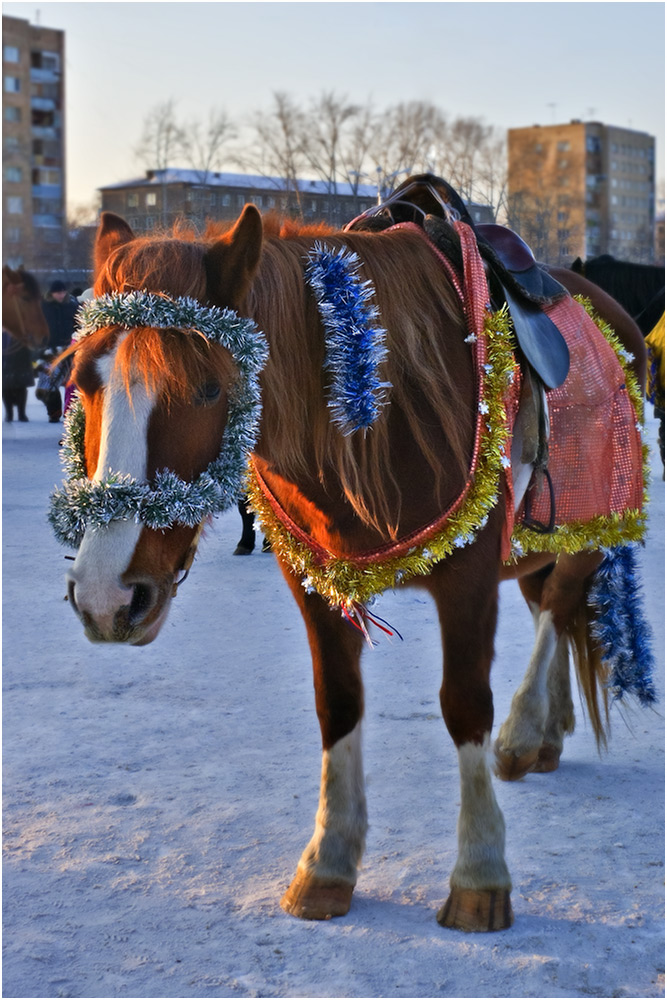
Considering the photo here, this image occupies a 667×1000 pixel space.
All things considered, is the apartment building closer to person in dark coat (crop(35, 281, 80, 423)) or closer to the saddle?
the saddle

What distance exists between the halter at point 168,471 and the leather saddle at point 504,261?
0.92m

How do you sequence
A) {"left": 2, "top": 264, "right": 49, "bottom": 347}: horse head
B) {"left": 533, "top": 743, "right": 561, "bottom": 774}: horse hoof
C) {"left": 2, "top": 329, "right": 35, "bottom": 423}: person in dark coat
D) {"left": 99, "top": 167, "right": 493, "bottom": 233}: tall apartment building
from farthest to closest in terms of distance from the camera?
{"left": 2, "top": 329, "right": 35, "bottom": 423}: person in dark coat → {"left": 2, "top": 264, "right": 49, "bottom": 347}: horse head → {"left": 99, "top": 167, "right": 493, "bottom": 233}: tall apartment building → {"left": 533, "top": 743, "right": 561, "bottom": 774}: horse hoof

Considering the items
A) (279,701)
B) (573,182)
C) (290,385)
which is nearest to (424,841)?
(279,701)

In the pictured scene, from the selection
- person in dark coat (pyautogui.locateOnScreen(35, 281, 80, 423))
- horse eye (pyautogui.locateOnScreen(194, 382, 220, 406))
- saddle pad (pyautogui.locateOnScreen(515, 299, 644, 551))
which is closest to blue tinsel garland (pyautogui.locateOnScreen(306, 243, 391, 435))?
horse eye (pyautogui.locateOnScreen(194, 382, 220, 406))

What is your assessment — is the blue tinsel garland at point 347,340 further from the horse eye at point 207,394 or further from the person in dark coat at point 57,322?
the person in dark coat at point 57,322

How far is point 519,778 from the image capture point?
3705 mm

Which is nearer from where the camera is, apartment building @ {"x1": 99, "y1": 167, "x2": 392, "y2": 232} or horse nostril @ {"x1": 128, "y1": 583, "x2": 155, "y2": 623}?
horse nostril @ {"x1": 128, "y1": 583, "x2": 155, "y2": 623}

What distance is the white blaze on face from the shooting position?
2.04 m

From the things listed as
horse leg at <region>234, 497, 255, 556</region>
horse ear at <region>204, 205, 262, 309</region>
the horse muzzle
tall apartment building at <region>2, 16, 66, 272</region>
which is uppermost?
tall apartment building at <region>2, 16, 66, 272</region>

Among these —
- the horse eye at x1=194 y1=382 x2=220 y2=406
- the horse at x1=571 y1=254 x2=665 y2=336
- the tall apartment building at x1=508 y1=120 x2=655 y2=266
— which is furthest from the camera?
the tall apartment building at x1=508 y1=120 x2=655 y2=266

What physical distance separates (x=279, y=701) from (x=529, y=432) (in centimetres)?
189

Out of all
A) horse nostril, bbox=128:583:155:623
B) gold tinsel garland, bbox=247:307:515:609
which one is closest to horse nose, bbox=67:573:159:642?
horse nostril, bbox=128:583:155:623

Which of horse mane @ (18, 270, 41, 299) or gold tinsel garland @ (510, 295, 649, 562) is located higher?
horse mane @ (18, 270, 41, 299)

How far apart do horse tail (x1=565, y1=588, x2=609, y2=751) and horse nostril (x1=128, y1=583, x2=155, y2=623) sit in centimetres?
220
